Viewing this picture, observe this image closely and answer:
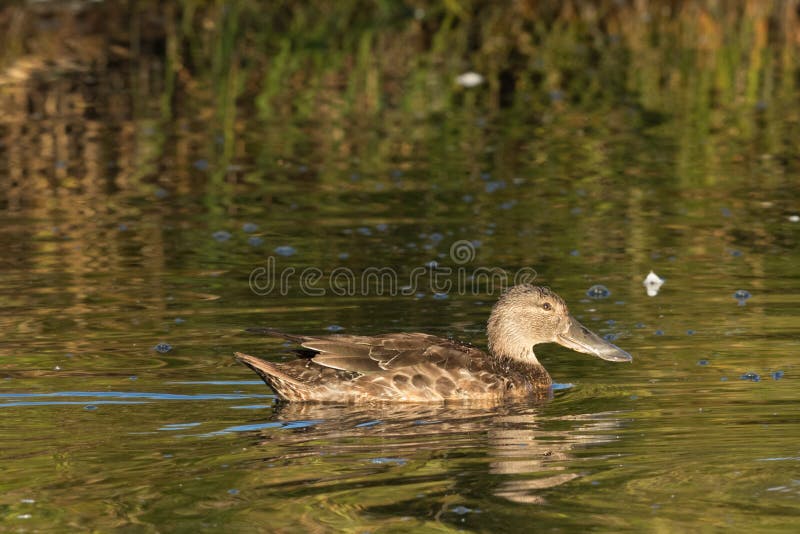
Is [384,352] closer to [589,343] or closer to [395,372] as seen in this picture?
[395,372]

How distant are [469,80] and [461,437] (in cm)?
1557

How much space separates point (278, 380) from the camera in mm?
9211

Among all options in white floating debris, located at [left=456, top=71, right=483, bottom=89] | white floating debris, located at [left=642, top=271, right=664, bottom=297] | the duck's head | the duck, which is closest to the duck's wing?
the duck

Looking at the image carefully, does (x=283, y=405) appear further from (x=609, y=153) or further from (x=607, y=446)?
(x=609, y=153)

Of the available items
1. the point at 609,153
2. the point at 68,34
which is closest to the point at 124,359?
the point at 609,153

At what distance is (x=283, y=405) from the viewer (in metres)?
9.27

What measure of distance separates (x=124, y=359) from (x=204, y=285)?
2.39 m

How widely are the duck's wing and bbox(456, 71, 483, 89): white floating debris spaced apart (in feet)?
45.8

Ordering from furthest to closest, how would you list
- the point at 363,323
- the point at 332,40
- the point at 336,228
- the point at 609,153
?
the point at 332,40 → the point at 609,153 → the point at 336,228 → the point at 363,323

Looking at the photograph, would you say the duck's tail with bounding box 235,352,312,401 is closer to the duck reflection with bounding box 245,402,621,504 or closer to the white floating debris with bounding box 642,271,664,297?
the duck reflection with bounding box 245,402,621,504

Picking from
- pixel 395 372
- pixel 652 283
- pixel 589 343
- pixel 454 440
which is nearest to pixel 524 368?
pixel 589 343

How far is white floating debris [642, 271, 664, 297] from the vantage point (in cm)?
1211

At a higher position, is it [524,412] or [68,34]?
[68,34]

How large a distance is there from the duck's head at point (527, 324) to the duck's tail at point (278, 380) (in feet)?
5.13
